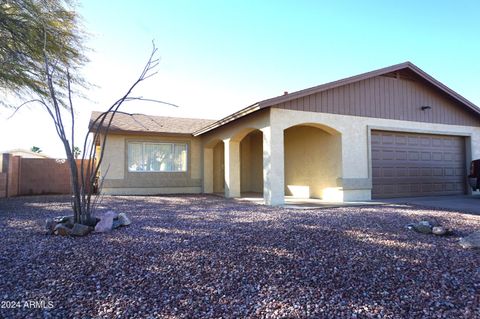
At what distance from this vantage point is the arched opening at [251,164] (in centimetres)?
1508

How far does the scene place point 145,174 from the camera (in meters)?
13.9

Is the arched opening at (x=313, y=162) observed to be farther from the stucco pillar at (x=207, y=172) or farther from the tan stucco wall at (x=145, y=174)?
the tan stucco wall at (x=145, y=174)

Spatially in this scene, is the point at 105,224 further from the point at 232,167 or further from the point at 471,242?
the point at 232,167

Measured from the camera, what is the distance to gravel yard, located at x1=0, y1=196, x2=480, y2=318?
267cm

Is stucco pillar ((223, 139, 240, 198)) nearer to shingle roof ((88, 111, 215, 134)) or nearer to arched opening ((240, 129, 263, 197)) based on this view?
arched opening ((240, 129, 263, 197))

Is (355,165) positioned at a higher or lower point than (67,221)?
higher

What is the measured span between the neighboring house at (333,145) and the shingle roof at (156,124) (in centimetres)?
9

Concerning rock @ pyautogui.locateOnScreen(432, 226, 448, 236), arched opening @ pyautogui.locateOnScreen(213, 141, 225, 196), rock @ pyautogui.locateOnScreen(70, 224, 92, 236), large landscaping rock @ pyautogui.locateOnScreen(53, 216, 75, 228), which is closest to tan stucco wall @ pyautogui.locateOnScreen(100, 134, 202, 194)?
arched opening @ pyautogui.locateOnScreen(213, 141, 225, 196)

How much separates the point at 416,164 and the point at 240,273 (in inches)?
414

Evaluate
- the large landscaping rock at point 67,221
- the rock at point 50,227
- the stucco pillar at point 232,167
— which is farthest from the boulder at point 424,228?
the stucco pillar at point 232,167

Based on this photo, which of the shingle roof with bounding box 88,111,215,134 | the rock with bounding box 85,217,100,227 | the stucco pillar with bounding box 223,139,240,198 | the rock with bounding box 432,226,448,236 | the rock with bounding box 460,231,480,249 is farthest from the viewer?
the shingle roof with bounding box 88,111,215,134

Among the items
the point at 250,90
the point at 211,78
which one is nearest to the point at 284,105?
the point at 211,78

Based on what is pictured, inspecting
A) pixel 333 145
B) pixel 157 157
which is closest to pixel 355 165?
pixel 333 145

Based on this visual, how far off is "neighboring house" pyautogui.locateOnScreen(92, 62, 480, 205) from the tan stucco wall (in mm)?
44
